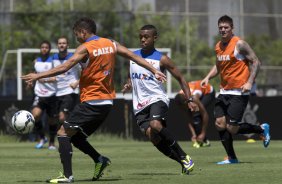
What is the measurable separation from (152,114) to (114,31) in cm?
2716

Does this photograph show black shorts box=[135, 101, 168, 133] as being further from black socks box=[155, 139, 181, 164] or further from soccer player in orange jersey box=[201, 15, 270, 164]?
soccer player in orange jersey box=[201, 15, 270, 164]

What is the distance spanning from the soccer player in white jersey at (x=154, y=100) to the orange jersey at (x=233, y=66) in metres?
2.20

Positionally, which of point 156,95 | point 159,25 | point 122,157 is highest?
point 159,25

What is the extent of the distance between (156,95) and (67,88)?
8.18 m

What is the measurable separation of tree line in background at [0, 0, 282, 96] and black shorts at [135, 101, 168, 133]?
2383 cm

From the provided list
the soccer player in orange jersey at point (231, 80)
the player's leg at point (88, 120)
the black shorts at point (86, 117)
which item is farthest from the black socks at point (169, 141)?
the soccer player in orange jersey at point (231, 80)

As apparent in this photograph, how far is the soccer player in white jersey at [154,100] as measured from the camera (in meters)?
13.9

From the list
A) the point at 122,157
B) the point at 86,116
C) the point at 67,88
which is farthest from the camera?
the point at 67,88

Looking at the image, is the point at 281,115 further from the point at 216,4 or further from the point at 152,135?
the point at 216,4

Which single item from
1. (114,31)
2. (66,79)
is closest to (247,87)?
(66,79)

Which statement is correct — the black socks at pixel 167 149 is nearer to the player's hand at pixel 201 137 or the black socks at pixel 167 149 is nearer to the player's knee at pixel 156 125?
the player's knee at pixel 156 125

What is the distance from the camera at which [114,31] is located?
135ft

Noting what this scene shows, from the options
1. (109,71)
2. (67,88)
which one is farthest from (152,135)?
(67,88)

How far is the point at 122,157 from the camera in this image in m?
18.8
